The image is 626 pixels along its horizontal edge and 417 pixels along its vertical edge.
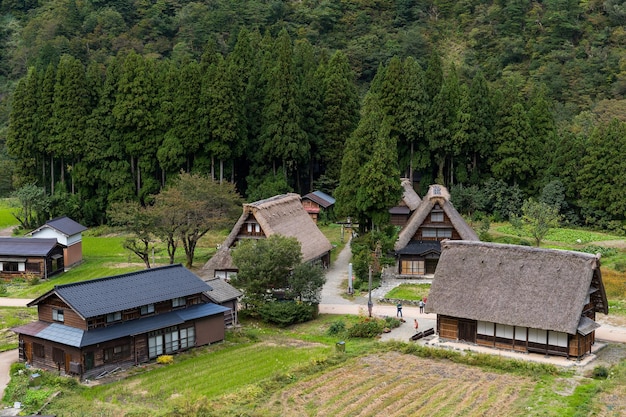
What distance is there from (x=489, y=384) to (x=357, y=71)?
54.5 meters

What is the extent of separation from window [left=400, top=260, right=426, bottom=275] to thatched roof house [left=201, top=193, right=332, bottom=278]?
476 centimetres

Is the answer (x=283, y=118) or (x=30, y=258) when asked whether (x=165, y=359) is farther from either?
(x=283, y=118)

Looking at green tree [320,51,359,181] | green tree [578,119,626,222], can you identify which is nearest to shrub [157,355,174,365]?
green tree [320,51,359,181]

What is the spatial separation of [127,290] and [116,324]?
1.62 m

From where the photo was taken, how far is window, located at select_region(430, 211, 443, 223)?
46312 mm

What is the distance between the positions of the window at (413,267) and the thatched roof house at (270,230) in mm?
4756

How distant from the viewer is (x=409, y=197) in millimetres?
54125

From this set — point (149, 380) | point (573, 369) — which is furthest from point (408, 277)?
point (149, 380)

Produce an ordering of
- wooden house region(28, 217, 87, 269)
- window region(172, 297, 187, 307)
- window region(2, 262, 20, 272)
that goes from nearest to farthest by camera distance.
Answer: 1. window region(172, 297, 187, 307)
2. window region(2, 262, 20, 272)
3. wooden house region(28, 217, 87, 269)

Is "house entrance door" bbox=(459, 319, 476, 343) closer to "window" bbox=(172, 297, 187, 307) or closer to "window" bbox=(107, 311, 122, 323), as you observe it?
"window" bbox=(172, 297, 187, 307)

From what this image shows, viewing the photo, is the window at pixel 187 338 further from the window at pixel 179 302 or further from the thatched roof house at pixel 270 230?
the thatched roof house at pixel 270 230

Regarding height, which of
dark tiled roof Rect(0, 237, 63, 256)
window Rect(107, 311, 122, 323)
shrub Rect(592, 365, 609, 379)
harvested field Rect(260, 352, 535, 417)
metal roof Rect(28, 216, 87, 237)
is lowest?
harvested field Rect(260, 352, 535, 417)

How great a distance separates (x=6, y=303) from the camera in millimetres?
41719

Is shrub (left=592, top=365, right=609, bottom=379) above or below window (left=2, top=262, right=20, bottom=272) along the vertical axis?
below
